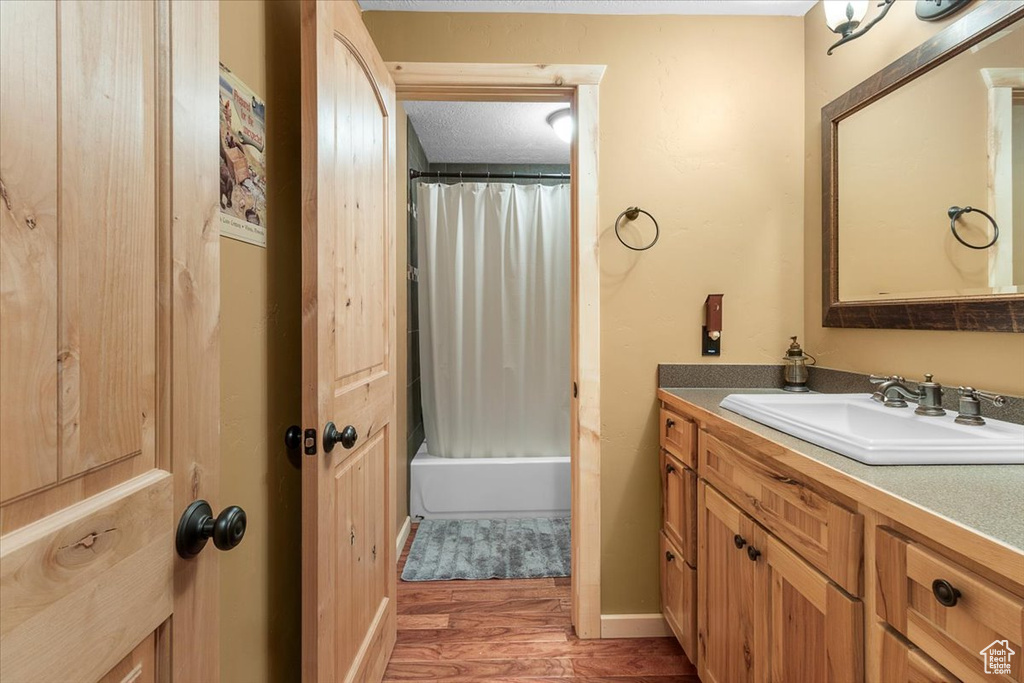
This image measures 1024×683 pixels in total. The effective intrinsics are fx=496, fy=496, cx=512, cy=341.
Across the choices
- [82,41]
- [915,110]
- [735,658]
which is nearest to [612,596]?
[735,658]

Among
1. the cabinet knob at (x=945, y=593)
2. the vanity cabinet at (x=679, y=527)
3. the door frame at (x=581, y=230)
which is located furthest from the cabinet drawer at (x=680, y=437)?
the cabinet knob at (x=945, y=593)

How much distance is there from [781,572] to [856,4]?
165cm

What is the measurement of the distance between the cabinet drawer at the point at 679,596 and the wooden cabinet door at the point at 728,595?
0.04 metres

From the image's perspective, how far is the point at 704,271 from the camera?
1.91m

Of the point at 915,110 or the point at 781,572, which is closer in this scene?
the point at 781,572

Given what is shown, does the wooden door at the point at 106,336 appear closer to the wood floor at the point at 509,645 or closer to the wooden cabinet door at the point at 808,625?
the wooden cabinet door at the point at 808,625

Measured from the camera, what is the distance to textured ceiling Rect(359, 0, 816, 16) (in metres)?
1.81

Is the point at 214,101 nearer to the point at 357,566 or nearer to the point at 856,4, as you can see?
the point at 357,566

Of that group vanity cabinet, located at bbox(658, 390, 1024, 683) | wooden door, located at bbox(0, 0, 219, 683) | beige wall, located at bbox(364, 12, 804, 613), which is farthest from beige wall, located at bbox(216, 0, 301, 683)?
vanity cabinet, located at bbox(658, 390, 1024, 683)

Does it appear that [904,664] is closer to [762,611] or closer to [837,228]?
[762,611]

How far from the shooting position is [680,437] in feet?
5.48

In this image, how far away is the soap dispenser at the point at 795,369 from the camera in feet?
6.00

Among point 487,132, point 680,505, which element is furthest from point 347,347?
point 487,132

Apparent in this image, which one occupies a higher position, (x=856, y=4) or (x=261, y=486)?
(x=856, y=4)
